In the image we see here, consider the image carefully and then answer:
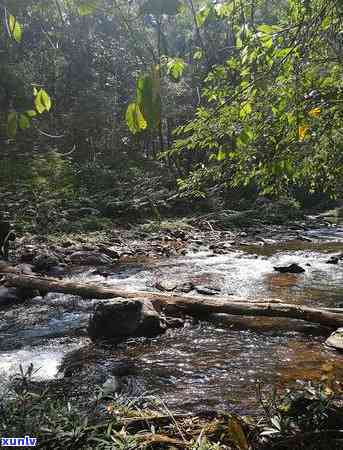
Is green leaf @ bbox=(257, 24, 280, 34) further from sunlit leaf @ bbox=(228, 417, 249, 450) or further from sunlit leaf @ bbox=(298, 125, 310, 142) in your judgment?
sunlit leaf @ bbox=(228, 417, 249, 450)

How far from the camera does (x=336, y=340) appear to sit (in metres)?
4.94

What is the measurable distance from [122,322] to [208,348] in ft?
4.01

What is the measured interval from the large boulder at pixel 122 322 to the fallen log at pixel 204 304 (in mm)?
636

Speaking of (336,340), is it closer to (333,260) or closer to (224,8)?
(224,8)

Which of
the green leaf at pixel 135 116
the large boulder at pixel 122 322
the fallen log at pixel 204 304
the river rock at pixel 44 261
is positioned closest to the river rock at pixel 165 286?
the fallen log at pixel 204 304

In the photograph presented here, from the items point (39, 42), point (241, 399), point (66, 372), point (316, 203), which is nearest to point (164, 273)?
point (66, 372)

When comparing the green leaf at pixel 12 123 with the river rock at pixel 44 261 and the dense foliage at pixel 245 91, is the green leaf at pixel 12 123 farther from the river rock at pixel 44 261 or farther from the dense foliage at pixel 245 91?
the river rock at pixel 44 261

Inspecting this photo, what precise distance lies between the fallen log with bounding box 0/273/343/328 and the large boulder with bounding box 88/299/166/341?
0.64 metres

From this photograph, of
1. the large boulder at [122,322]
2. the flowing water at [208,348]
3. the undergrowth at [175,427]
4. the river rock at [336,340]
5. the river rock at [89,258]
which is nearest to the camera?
the undergrowth at [175,427]

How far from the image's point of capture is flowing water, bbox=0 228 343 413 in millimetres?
4078

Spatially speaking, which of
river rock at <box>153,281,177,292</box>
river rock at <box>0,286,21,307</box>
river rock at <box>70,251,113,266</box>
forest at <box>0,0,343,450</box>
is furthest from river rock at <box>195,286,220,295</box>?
river rock at <box>70,251,113,266</box>

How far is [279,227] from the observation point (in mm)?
19906

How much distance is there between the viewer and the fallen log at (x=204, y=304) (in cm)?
552

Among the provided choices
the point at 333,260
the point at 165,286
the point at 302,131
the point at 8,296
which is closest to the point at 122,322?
the point at 165,286
